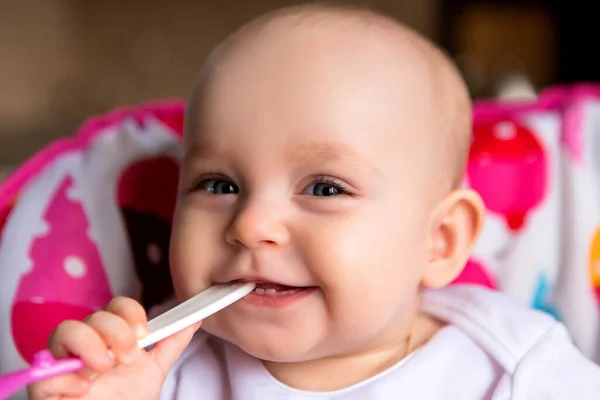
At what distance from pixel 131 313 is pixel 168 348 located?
0.07m

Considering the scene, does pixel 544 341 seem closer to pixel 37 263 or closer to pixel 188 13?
pixel 37 263

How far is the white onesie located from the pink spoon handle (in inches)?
9.5

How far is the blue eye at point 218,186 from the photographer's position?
702 mm

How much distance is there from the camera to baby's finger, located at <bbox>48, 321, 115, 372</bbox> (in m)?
0.54

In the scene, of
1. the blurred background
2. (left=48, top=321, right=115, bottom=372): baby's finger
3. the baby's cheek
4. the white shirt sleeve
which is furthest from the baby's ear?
the blurred background

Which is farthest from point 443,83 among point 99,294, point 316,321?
point 99,294

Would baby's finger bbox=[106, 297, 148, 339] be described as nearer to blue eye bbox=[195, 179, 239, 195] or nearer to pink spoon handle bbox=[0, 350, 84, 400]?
pink spoon handle bbox=[0, 350, 84, 400]

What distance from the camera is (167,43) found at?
237 centimetres

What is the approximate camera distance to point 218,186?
711 millimetres

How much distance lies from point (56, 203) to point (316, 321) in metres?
0.42

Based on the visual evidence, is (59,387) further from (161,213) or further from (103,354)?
(161,213)

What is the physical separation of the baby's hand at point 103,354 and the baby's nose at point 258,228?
0.11 metres

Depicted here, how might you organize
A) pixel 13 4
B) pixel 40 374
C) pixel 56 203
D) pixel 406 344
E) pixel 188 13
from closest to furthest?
Result: 1. pixel 40 374
2. pixel 406 344
3. pixel 56 203
4. pixel 13 4
5. pixel 188 13

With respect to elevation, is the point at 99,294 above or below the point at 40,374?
below
